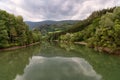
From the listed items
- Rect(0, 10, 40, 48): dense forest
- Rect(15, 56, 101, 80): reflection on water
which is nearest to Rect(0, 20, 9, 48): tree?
Rect(0, 10, 40, 48): dense forest

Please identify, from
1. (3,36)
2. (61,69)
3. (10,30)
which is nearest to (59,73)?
(61,69)

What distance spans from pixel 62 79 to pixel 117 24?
88.0 ft

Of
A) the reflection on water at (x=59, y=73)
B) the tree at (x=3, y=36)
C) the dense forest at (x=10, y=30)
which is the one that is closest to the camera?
the reflection on water at (x=59, y=73)

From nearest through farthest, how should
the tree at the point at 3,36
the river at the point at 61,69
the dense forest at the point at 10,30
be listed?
1. the river at the point at 61,69
2. the tree at the point at 3,36
3. the dense forest at the point at 10,30

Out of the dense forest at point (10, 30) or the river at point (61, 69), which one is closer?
the river at point (61, 69)

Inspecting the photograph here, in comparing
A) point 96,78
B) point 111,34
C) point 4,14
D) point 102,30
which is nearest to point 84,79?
point 96,78

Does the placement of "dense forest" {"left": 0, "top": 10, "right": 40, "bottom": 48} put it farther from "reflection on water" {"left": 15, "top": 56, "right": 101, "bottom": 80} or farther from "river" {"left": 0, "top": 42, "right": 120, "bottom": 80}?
"reflection on water" {"left": 15, "top": 56, "right": 101, "bottom": 80}

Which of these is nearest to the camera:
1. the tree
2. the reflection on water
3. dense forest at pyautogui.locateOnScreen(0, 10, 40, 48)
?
the reflection on water

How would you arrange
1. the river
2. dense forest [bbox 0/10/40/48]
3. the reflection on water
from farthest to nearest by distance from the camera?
dense forest [bbox 0/10/40/48] → the river → the reflection on water

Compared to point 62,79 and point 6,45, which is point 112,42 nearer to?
point 62,79

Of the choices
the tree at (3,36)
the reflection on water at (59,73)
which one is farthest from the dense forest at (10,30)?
the reflection on water at (59,73)

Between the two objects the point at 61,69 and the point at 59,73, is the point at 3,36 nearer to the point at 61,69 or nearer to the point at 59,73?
the point at 61,69

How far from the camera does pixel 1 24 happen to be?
5744 centimetres

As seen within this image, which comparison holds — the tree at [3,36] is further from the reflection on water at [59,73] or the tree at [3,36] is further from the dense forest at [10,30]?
the reflection on water at [59,73]
